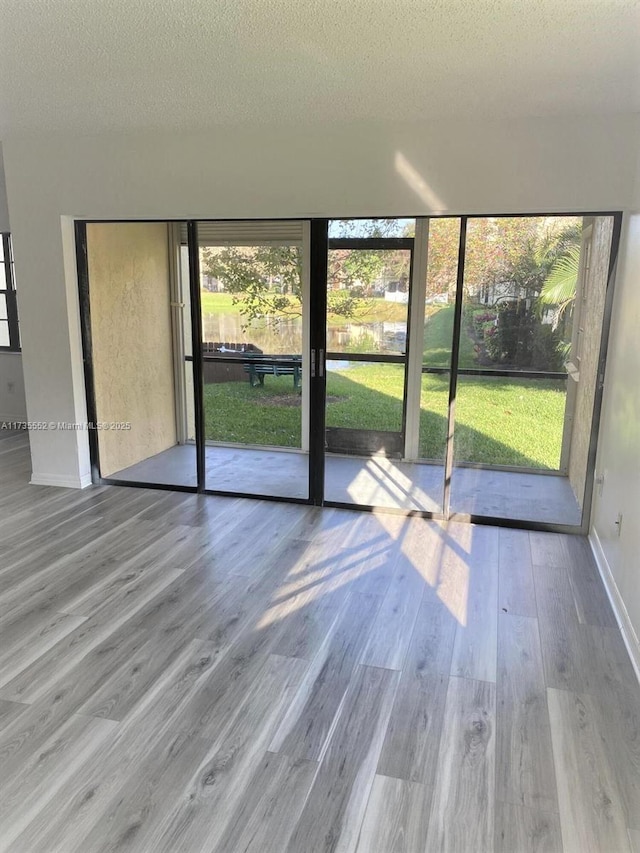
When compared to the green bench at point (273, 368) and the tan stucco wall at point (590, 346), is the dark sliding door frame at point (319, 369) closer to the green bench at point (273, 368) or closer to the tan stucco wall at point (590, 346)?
the tan stucco wall at point (590, 346)

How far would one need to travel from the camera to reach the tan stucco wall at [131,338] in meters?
4.74

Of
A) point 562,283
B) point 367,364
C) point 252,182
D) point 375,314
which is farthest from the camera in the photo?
point 367,364

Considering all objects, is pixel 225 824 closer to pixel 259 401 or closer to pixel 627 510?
pixel 627 510

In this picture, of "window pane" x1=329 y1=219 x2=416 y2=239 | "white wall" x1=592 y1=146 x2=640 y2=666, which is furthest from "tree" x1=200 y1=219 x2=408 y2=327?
"white wall" x1=592 y1=146 x2=640 y2=666

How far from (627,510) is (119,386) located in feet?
13.1

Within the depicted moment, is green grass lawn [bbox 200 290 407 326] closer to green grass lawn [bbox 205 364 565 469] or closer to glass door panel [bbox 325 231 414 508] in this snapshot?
glass door panel [bbox 325 231 414 508]

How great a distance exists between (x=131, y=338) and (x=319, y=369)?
6.51ft

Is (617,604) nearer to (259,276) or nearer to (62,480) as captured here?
(259,276)

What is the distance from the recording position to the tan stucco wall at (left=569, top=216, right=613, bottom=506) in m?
3.59

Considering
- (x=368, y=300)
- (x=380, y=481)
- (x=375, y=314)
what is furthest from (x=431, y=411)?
(x=368, y=300)

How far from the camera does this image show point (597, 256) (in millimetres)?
3643

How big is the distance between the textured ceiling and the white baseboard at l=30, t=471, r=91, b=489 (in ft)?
8.46

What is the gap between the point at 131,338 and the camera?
16.9 ft

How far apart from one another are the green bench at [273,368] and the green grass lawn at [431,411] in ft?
0.17
